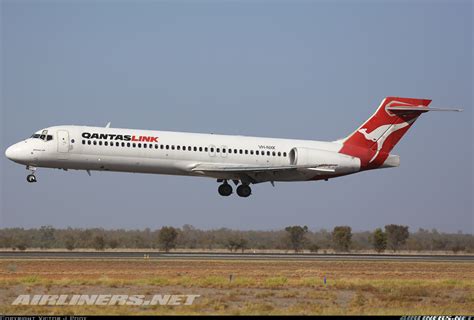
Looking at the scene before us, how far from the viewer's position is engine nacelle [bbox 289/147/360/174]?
5319 centimetres

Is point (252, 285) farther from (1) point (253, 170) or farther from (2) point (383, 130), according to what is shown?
(2) point (383, 130)

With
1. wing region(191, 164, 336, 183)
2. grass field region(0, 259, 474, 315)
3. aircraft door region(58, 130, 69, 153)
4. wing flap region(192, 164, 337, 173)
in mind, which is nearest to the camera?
grass field region(0, 259, 474, 315)

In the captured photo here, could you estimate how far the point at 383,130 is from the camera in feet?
185

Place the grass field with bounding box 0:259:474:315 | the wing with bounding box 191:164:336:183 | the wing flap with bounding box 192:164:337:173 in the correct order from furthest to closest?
the wing with bounding box 191:164:336:183 < the wing flap with bounding box 192:164:337:173 < the grass field with bounding box 0:259:474:315

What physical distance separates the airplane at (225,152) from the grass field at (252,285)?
8.59 meters

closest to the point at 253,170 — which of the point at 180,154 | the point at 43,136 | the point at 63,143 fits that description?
the point at 180,154

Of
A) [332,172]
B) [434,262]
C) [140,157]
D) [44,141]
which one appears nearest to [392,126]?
[332,172]

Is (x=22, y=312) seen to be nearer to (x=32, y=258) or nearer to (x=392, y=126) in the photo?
(x=32, y=258)

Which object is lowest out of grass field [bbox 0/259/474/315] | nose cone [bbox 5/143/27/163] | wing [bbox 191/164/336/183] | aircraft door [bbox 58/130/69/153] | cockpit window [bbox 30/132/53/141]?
grass field [bbox 0/259/474/315]

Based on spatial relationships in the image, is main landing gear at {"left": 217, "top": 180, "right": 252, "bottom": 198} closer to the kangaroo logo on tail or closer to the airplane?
the airplane

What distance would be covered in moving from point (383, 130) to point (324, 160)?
5007 mm

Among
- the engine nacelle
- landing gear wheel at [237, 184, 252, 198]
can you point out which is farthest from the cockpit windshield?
the engine nacelle

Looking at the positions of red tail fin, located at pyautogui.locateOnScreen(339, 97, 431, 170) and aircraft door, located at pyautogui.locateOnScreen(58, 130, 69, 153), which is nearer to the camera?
aircraft door, located at pyautogui.locateOnScreen(58, 130, 69, 153)

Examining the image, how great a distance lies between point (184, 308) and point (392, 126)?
31.8m
